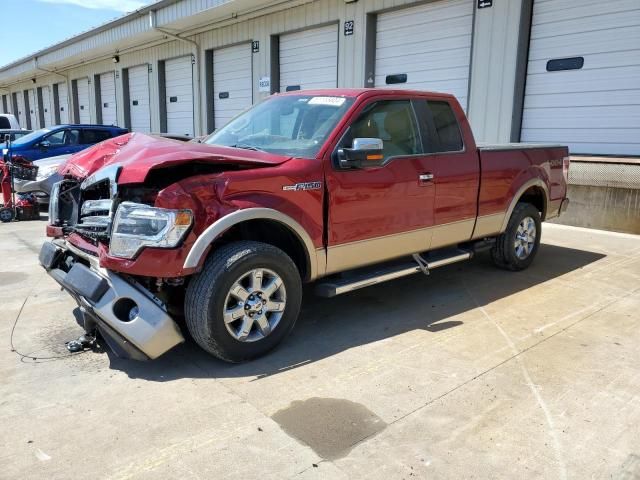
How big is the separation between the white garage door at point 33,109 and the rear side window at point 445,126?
36858 mm

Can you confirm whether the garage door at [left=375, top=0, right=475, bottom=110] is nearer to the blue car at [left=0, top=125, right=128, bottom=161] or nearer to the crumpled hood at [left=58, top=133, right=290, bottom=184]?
the blue car at [left=0, top=125, right=128, bottom=161]

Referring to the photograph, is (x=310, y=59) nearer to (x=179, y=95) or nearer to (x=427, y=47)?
(x=427, y=47)

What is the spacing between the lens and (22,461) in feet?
8.72

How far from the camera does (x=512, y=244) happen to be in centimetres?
614

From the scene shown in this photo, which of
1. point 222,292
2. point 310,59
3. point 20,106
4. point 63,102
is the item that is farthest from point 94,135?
point 20,106

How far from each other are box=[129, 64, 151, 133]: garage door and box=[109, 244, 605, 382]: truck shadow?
1856 centimetres

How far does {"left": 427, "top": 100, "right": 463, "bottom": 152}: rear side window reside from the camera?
5.12 metres

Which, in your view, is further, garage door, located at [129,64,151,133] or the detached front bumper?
garage door, located at [129,64,151,133]

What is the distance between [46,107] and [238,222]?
1411 inches

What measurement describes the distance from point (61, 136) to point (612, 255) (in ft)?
39.3

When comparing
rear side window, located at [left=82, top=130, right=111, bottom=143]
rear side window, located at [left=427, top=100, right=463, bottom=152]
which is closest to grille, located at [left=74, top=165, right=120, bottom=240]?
rear side window, located at [left=427, top=100, right=463, bottom=152]

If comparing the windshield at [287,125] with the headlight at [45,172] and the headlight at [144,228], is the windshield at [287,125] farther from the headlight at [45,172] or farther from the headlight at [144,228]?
the headlight at [45,172]

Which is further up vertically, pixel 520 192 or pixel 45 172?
pixel 520 192

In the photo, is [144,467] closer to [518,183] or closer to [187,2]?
[518,183]
